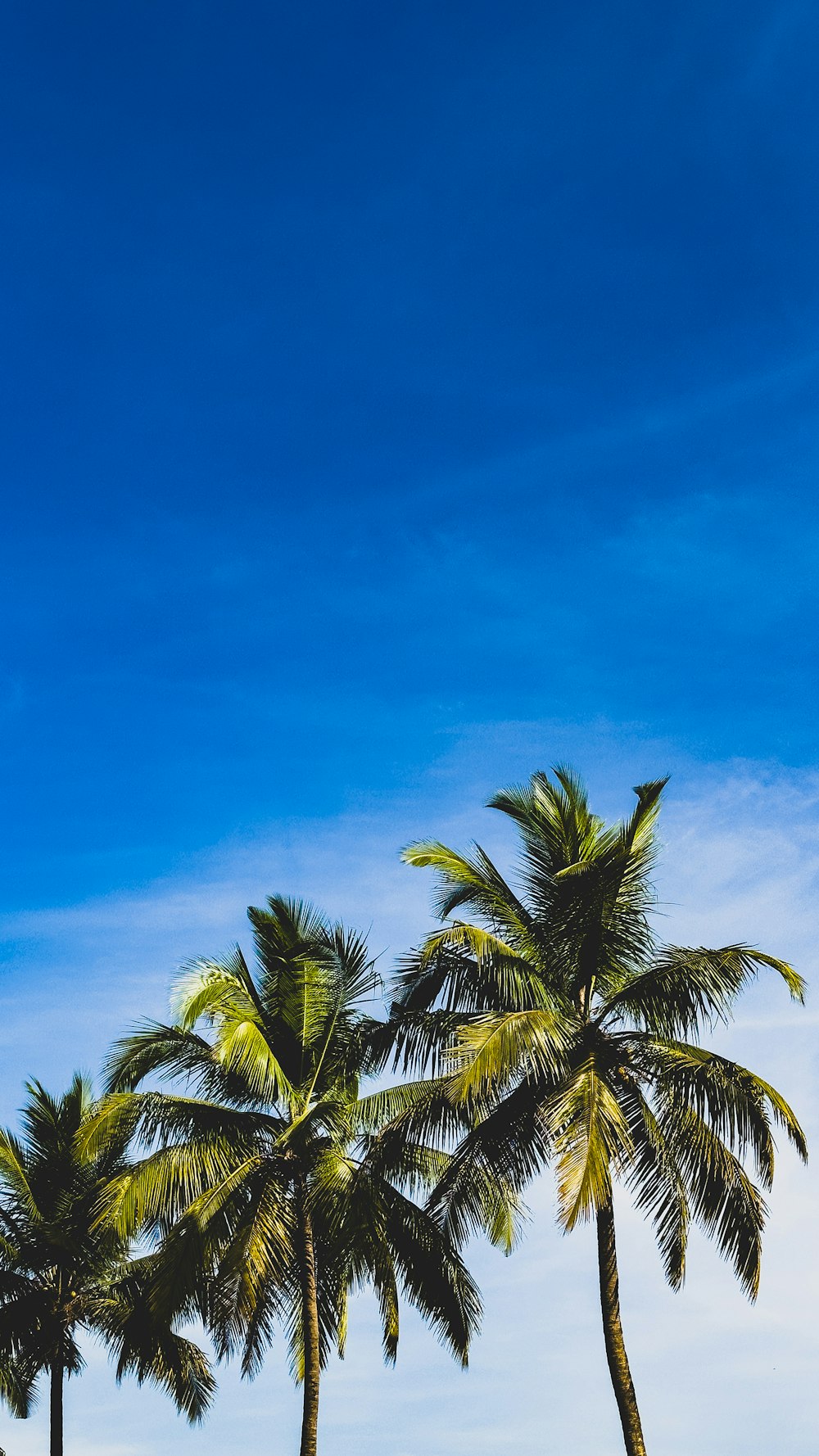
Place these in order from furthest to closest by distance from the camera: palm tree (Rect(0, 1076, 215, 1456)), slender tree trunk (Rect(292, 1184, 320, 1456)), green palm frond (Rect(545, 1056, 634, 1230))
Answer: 1. palm tree (Rect(0, 1076, 215, 1456))
2. slender tree trunk (Rect(292, 1184, 320, 1456))
3. green palm frond (Rect(545, 1056, 634, 1230))

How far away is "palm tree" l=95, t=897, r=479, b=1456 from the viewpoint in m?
21.2

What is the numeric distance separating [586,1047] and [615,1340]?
12.1ft

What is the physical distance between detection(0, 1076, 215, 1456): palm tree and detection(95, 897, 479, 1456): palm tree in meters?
5.00

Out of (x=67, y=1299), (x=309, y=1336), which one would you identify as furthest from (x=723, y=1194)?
(x=67, y=1299)

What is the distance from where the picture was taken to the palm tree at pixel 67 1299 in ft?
91.2

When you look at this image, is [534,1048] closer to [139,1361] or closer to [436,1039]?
[436,1039]

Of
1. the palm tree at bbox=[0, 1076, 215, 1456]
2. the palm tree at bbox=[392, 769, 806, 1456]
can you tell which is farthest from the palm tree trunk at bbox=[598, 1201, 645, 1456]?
the palm tree at bbox=[0, 1076, 215, 1456]

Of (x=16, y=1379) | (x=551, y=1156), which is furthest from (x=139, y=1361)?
(x=551, y=1156)

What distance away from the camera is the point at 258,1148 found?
22547 mm

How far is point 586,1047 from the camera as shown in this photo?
19.8m

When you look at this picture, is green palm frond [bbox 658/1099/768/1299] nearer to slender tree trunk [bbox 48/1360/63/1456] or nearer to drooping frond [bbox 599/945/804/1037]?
drooping frond [bbox 599/945/804/1037]

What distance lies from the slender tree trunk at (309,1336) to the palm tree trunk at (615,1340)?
16.0ft

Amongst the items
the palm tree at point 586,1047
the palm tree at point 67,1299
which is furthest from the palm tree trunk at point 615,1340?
the palm tree at point 67,1299

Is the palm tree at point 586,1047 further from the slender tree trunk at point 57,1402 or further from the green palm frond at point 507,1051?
the slender tree trunk at point 57,1402
